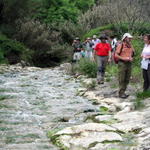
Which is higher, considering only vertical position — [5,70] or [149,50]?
[149,50]

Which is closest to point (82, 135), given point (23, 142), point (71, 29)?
point (23, 142)

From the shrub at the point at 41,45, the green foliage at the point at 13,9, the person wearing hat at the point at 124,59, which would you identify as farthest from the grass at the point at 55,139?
the green foliage at the point at 13,9

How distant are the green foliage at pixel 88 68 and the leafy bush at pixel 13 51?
10849 millimetres

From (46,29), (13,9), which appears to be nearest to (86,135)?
(13,9)

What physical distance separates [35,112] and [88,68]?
731 cm

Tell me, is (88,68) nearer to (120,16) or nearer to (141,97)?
(141,97)

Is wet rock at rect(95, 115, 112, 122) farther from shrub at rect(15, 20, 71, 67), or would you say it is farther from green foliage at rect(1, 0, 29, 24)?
green foliage at rect(1, 0, 29, 24)

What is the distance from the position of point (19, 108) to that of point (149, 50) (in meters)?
3.51

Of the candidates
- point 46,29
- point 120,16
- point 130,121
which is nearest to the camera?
point 130,121

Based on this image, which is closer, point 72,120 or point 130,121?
point 130,121

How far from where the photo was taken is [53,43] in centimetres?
3020

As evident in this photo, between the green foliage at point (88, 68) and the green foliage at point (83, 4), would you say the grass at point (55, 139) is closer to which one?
the green foliage at point (88, 68)

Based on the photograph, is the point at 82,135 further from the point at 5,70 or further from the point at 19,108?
the point at 5,70

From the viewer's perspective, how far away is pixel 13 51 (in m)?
27.9
